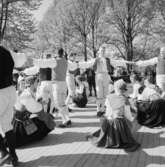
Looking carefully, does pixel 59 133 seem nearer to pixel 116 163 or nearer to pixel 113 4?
pixel 116 163

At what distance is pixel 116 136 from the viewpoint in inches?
190

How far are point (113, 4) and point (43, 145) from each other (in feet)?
83.0

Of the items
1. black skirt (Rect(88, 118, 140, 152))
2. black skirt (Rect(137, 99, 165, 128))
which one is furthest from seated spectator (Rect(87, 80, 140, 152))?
black skirt (Rect(137, 99, 165, 128))

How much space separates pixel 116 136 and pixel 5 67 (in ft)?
7.50

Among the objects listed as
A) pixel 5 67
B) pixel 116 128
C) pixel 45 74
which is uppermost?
pixel 5 67

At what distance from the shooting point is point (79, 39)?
1169 inches

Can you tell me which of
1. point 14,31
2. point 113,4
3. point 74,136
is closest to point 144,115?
point 74,136

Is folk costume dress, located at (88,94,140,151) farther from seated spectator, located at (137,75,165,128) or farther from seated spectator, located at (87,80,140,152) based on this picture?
seated spectator, located at (137,75,165,128)

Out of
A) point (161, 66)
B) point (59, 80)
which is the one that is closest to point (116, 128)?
point (59, 80)

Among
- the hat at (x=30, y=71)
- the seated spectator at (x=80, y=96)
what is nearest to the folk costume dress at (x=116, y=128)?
the hat at (x=30, y=71)

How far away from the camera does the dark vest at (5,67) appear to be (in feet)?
13.0

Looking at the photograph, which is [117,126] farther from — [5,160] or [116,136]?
[5,160]

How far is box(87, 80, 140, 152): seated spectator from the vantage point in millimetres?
4809

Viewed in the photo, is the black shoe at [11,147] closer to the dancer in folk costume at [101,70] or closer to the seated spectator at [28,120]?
the seated spectator at [28,120]
